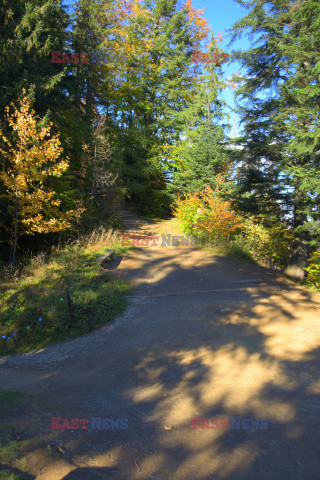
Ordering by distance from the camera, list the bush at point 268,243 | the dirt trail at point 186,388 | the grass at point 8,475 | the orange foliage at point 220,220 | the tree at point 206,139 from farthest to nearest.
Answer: the tree at point 206,139 → the orange foliage at point 220,220 → the bush at point 268,243 → the dirt trail at point 186,388 → the grass at point 8,475

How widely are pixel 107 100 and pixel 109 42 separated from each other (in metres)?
3.77


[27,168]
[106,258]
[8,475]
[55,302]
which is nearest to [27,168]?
[27,168]

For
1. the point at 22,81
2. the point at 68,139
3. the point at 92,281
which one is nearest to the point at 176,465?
the point at 92,281

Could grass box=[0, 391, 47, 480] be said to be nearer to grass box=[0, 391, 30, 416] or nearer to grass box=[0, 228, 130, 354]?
grass box=[0, 391, 30, 416]

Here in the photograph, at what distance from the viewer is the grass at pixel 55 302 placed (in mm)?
5656

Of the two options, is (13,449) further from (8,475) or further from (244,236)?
(244,236)

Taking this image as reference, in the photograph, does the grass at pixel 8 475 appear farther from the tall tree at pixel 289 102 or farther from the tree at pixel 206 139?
the tree at pixel 206 139

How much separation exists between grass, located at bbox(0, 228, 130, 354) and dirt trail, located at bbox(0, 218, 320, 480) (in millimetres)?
419

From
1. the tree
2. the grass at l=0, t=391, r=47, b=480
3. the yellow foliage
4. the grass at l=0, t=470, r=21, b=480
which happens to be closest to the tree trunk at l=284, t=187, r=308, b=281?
the tree

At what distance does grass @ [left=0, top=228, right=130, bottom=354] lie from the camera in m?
5.66

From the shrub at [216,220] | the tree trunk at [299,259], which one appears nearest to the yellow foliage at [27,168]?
the shrub at [216,220]

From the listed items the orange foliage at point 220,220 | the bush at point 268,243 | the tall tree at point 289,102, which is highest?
the tall tree at point 289,102

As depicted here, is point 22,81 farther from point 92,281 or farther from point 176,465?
point 176,465

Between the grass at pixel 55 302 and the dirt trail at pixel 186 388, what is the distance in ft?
1.37
